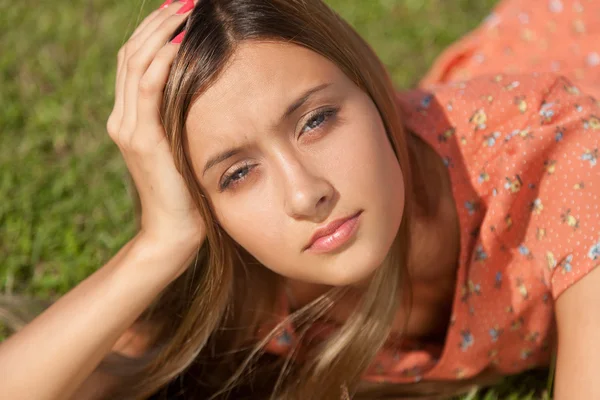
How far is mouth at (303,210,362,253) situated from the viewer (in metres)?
2.11

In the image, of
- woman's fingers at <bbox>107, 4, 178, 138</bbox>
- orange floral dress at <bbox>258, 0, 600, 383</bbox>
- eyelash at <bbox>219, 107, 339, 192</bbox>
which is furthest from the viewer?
orange floral dress at <bbox>258, 0, 600, 383</bbox>

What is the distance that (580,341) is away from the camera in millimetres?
2256

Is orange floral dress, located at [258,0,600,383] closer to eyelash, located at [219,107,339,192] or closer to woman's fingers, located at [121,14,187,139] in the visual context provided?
eyelash, located at [219,107,339,192]

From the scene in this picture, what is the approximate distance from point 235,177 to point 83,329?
0.66 meters

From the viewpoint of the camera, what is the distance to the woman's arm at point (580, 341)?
2.20 metres

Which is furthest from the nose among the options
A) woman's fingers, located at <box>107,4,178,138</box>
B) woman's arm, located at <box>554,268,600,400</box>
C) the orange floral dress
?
woman's arm, located at <box>554,268,600,400</box>

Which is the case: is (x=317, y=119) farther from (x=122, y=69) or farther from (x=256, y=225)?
(x=122, y=69)

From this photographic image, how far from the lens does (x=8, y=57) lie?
4.26 m

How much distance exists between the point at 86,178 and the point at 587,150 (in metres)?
2.15

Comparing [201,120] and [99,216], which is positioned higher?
[201,120]

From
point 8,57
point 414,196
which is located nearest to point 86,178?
point 8,57

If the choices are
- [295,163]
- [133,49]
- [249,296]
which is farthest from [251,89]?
[249,296]

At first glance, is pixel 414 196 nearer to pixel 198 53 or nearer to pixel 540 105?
pixel 540 105

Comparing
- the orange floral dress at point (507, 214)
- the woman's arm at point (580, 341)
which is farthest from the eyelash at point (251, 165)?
the woman's arm at point (580, 341)
